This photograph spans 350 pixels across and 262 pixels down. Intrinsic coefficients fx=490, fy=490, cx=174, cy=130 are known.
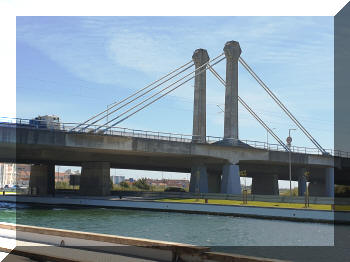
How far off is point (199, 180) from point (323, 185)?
46500mm

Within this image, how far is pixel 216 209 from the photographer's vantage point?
188 feet

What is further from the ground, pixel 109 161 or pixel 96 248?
pixel 109 161

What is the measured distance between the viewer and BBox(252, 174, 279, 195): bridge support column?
10512 cm

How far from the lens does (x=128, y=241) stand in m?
14.7

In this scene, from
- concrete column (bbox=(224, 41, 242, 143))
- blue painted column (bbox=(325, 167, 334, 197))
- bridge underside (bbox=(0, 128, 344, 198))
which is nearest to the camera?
bridge underside (bbox=(0, 128, 344, 198))

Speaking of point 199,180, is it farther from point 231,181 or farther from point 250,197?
point 250,197

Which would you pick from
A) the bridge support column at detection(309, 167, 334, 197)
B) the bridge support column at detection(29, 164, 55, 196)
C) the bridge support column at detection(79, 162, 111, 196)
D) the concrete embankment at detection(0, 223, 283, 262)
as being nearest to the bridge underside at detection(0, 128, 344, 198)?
the bridge support column at detection(79, 162, 111, 196)

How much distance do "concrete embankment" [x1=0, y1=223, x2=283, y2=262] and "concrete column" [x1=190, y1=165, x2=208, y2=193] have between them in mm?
64022

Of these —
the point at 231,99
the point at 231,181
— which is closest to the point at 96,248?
the point at 231,181

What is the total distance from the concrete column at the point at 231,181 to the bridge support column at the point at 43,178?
34.3 metres

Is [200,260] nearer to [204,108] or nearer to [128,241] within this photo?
[128,241]

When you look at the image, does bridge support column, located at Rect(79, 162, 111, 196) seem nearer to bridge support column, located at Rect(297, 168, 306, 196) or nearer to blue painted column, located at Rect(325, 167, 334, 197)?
bridge support column, located at Rect(297, 168, 306, 196)

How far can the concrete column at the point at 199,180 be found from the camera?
81.2 m

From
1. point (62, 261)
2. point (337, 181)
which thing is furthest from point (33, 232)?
point (337, 181)
